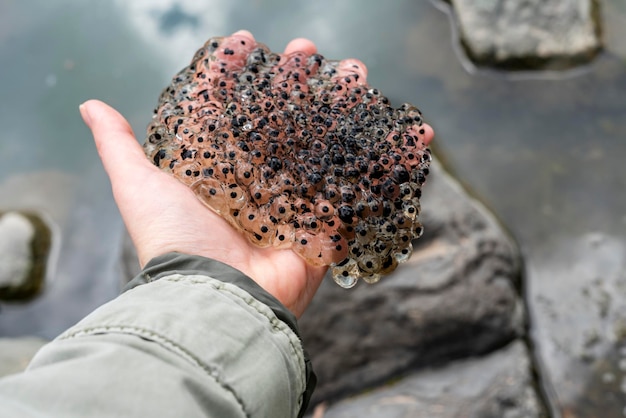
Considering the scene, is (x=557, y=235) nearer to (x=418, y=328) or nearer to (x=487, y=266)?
(x=487, y=266)

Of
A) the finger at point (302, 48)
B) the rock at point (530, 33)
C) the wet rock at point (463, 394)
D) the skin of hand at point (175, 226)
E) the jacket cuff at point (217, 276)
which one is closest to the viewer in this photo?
the jacket cuff at point (217, 276)

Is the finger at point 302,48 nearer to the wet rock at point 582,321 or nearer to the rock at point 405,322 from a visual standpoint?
the rock at point 405,322

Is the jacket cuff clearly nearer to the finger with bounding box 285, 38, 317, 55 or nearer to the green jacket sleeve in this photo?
the green jacket sleeve

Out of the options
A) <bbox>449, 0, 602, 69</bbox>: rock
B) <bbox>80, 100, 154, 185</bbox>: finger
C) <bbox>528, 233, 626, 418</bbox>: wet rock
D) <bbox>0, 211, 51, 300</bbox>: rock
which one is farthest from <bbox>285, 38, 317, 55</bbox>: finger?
<bbox>0, 211, 51, 300</bbox>: rock

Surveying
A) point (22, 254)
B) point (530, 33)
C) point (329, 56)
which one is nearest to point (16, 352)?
point (22, 254)

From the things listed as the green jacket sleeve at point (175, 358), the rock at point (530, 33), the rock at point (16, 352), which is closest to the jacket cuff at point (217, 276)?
the green jacket sleeve at point (175, 358)

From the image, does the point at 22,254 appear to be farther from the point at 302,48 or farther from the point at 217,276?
the point at 217,276
